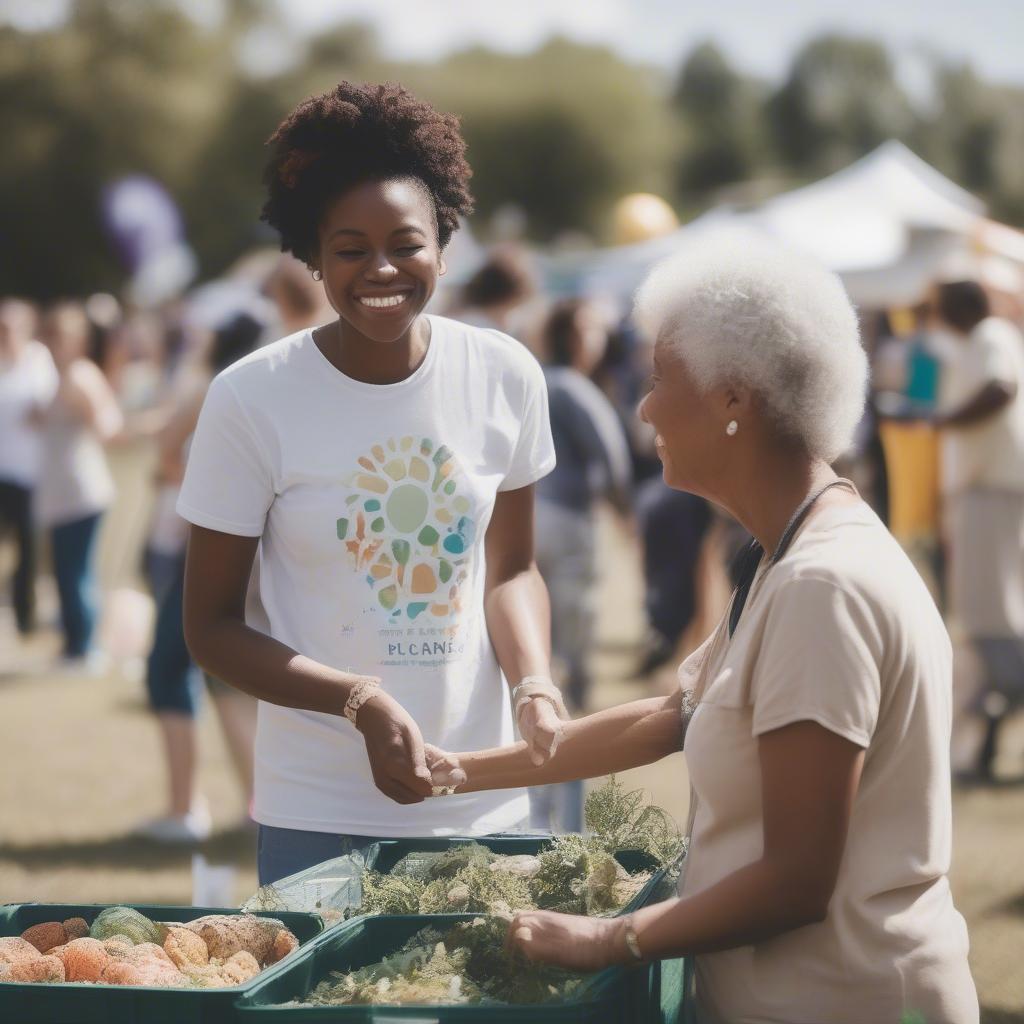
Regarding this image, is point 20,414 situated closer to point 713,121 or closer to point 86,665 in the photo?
point 86,665

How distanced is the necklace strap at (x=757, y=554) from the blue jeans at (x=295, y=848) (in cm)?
83

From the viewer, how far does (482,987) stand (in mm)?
2188

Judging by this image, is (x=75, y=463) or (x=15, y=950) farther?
(x=75, y=463)

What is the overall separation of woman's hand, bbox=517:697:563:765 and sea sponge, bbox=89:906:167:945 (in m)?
0.72

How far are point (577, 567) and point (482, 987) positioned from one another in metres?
5.20

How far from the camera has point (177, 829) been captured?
6.97 meters

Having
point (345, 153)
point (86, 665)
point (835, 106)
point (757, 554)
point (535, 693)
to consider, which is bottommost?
point (86, 665)

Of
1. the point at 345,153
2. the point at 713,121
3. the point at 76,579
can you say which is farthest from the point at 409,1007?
the point at 713,121

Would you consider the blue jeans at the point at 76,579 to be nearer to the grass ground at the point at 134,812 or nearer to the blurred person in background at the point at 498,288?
the grass ground at the point at 134,812

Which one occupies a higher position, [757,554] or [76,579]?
[757,554]

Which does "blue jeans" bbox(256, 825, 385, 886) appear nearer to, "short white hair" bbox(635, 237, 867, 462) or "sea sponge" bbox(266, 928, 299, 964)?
"sea sponge" bbox(266, 928, 299, 964)

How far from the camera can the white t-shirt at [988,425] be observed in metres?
7.54

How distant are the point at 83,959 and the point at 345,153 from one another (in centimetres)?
138

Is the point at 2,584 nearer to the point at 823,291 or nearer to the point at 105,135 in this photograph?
the point at 823,291
